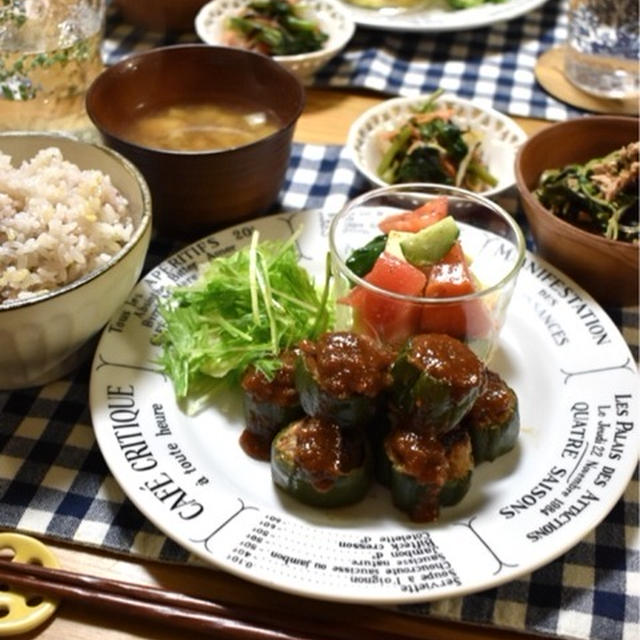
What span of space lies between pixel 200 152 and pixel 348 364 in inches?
25.4

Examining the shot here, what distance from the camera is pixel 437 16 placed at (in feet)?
8.34

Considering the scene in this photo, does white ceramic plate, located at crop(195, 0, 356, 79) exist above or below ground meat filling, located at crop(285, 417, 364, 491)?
above

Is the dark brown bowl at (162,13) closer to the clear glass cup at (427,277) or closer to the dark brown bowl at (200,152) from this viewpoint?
the dark brown bowl at (200,152)

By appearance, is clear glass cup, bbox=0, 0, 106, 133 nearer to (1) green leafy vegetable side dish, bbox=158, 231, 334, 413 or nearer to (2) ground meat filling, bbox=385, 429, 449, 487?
(1) green leafy vegetable side dish, bbox=158, 231, 334, 413

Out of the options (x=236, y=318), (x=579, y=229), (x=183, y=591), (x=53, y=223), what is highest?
(x=53, y=223)

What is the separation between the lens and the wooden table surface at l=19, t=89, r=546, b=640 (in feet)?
3.56

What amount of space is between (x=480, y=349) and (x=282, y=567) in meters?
0.55

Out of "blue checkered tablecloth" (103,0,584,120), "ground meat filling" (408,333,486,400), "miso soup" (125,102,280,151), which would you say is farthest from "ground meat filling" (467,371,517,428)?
"blue checkered tablecloth" (103,0,584,120)

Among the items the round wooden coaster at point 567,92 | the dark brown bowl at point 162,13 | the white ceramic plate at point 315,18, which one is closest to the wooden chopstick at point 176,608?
the white ceramic plate at point 315,18

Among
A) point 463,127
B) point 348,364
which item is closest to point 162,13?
point 463,127

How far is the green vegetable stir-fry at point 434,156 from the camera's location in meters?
1.88

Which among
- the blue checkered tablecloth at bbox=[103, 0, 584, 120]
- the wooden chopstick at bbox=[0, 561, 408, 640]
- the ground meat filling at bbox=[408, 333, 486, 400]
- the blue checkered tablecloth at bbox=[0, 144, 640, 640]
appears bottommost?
the blue checkered tablecloth at bbox=[0, 144, 640, 640]

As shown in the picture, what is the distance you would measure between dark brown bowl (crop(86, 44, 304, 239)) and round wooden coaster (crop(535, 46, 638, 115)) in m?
0.88

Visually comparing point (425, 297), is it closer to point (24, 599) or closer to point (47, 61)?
point (24, 599)
